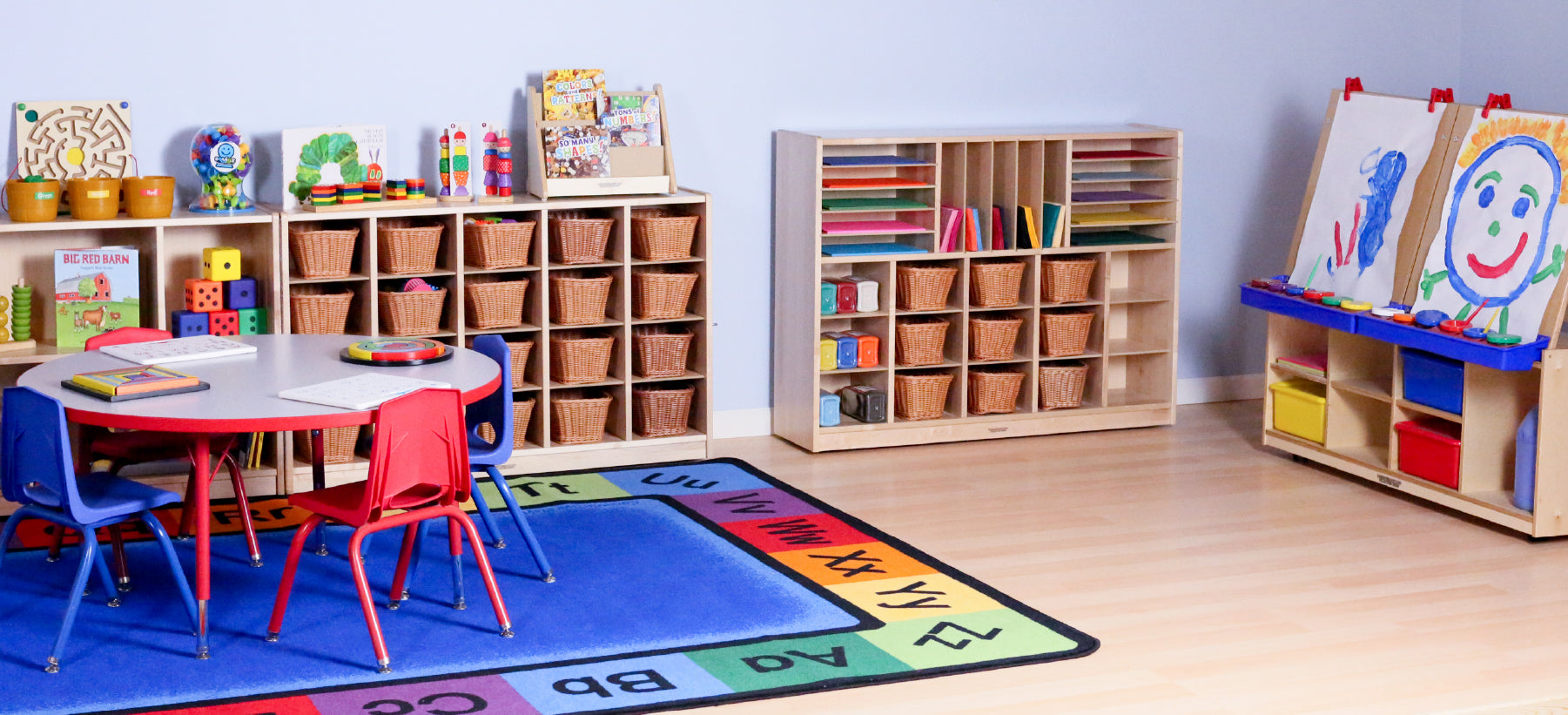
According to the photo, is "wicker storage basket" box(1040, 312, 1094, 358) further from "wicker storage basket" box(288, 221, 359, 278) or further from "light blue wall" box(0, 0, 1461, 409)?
"wicker storage basket" box(288, 221, 359, 278)

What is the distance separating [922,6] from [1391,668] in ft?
11.5

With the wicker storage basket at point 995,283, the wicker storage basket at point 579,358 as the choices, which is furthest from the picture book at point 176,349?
the wicker storage basket at point 995,283

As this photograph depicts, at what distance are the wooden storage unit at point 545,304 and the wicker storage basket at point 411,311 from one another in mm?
45

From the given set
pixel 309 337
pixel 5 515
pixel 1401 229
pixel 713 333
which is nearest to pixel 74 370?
pixel 309 337

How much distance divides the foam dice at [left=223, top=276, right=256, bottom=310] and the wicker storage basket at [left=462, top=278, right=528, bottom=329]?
2.32 ft

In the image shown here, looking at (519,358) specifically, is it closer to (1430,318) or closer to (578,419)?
(578,419)

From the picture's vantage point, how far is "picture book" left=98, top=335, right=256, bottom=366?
430 centimetres

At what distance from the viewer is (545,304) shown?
5.76 meters

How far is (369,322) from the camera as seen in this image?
18.2ft

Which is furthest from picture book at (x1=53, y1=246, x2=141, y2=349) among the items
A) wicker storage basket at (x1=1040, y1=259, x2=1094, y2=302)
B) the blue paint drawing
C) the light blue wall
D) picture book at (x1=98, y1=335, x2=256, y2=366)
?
the blue paint drawing

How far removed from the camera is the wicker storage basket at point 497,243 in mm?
5664

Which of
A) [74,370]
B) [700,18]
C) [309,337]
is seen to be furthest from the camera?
[700,18]

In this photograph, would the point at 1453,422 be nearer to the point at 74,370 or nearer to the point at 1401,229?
the point at 1401,229

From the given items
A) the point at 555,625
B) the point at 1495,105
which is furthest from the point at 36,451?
the point at 1495,105
